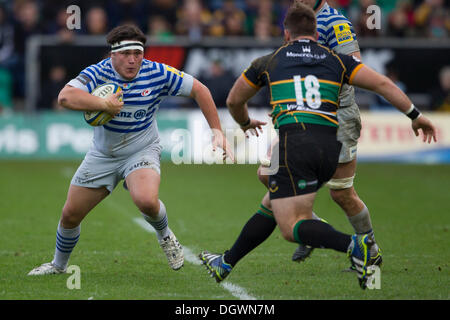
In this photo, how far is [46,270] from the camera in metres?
7.10

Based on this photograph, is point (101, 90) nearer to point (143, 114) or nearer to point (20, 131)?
point (143, 114)

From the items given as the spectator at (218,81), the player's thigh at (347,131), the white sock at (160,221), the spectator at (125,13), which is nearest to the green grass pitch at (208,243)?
the white sock at (160,221)

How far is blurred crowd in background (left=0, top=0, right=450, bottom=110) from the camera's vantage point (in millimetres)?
A: 19469

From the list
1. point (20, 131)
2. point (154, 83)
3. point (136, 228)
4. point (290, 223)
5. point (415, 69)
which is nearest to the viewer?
point (290, 223)

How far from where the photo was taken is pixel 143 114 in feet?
23.1

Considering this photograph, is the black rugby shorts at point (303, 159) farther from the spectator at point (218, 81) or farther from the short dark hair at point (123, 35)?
the spectator at point (218, 81)

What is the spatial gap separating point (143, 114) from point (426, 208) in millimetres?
6173

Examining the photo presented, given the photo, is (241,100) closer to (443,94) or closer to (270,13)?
(443,94)

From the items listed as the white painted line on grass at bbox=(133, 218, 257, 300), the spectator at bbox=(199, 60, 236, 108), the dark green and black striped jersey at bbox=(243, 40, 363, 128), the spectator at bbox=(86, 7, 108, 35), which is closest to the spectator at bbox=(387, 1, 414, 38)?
the spectator at bbox=(199, 60, 236, 108)

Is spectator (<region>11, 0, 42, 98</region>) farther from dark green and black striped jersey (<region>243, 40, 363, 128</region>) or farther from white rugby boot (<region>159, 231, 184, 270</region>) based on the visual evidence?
dark green and black striped jersey (<region>243, 40, 363, 128</region>)

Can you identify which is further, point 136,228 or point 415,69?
point 415,69

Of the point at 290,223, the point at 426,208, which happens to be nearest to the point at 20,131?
the point at 426,208

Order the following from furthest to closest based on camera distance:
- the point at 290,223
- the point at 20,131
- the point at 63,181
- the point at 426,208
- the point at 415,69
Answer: the point at 415,69 → the point at 20,131 → the point at 63,181 → the point at 426,208 → the point at 290,223

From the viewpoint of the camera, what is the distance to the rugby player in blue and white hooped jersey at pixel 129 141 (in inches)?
268
